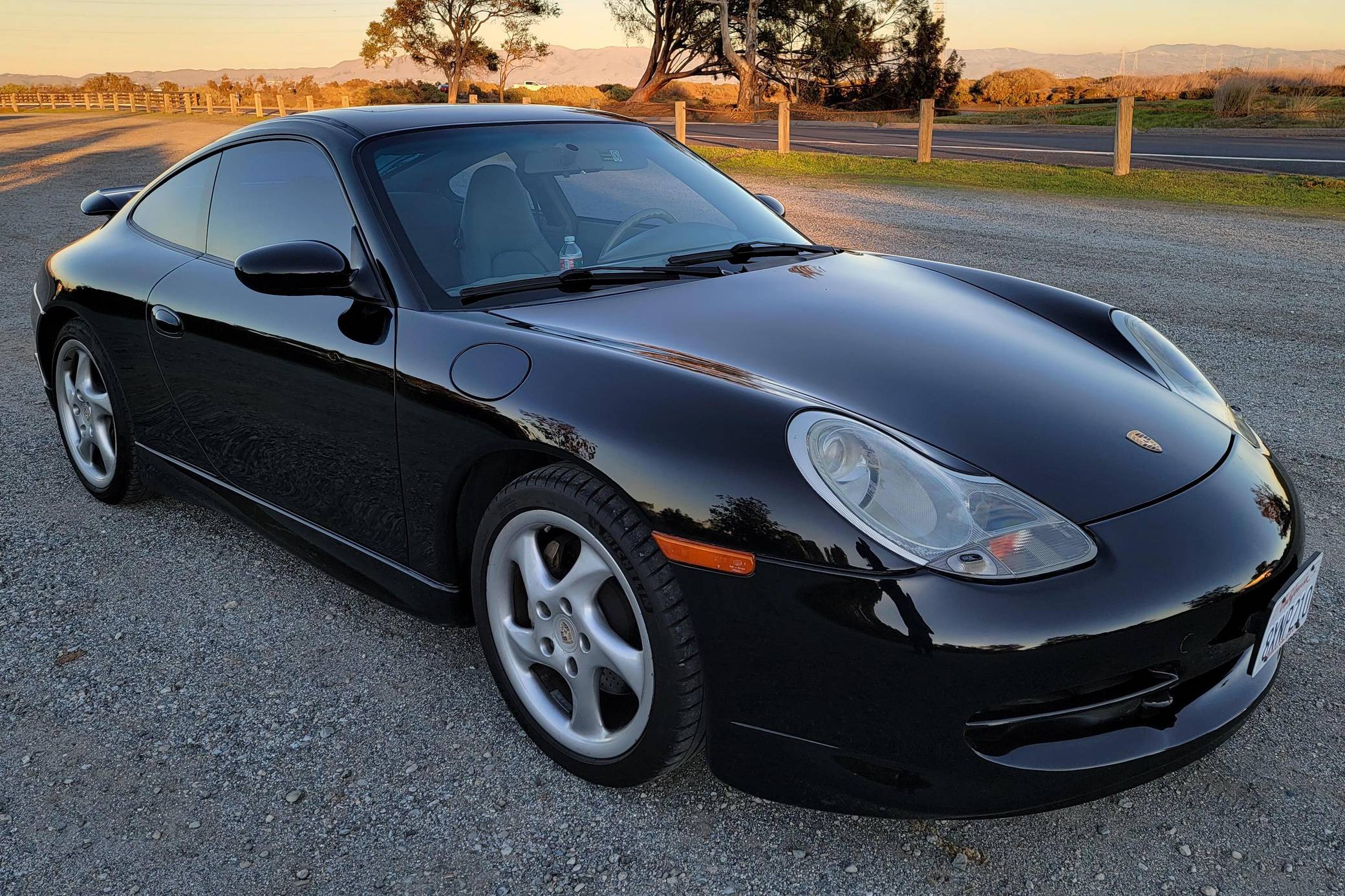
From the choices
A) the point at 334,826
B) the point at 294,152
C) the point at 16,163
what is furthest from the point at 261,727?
the point at 16,163

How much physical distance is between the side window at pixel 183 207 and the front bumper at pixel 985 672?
7.81 feet

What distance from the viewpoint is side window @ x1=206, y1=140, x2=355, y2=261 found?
2967 mm

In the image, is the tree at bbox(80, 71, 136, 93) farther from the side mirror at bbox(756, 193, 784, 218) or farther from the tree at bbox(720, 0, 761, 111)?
the side mirror at bbox(756, 193, 784, 218)

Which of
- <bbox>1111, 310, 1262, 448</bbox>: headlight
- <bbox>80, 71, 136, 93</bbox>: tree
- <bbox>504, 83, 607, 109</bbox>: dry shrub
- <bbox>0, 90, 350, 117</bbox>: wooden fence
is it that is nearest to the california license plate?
<bbox>1111, 310, 1262, 448</bbox>: headlight

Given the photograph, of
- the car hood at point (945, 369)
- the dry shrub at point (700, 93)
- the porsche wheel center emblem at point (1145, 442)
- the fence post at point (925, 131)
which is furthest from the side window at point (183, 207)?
the dry shrub at point (700, 93)

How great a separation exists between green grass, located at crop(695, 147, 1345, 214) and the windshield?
1000 centimetres

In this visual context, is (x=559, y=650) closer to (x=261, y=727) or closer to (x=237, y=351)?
(x=261, y=727)

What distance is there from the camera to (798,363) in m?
2.33

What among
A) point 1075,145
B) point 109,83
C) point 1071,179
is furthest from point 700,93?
point 109,83

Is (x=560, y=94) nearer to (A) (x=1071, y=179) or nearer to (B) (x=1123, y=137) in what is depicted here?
(A) (x=1071, y=179)

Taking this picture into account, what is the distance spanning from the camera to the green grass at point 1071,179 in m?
11.8

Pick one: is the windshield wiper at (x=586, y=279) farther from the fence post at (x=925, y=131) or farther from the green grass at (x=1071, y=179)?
the fence post at (x=925, y=131)

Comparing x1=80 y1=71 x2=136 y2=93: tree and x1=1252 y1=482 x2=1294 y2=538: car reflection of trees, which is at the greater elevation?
x1=80 y1=71 x2=136 y2=93: tree

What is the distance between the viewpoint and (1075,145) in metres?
18.9
